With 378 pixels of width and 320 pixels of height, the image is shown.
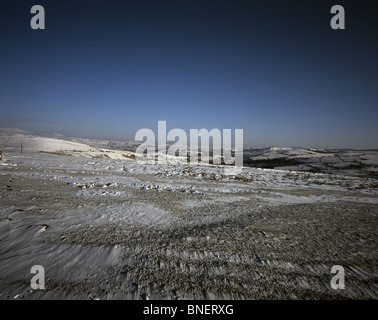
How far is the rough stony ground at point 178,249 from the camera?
321cm

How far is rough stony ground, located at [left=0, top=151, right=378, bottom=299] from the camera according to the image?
3.21 metres

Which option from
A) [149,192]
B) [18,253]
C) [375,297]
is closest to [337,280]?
[375,297]

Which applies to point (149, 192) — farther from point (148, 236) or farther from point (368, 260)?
point (368, 260)

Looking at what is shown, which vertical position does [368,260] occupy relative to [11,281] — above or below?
below

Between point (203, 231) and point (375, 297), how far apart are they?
389 cm

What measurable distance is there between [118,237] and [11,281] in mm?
2137

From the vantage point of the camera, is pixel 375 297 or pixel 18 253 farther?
pixel 18 253

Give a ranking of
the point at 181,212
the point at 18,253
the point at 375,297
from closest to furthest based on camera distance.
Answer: the point at 375,297, the point at 18,253, the point at 181,212

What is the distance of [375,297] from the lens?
322cm

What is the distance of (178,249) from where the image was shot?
4.36 metres

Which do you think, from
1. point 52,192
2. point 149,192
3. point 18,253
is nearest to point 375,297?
point 18,253

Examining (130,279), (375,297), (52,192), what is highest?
(52,192)

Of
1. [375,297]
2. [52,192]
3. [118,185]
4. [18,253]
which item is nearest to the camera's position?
[375,297]
